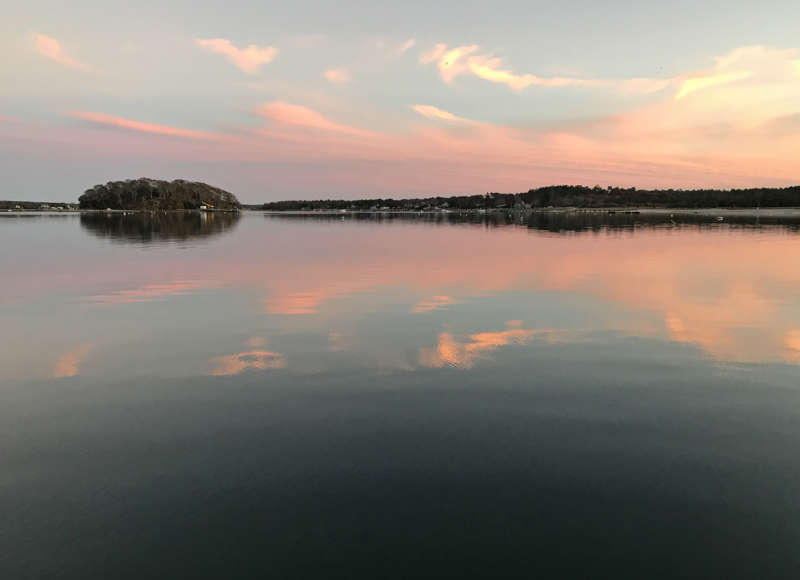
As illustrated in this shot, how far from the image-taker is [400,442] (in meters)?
9.20

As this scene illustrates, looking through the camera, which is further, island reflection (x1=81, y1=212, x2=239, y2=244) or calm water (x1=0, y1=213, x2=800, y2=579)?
island reflection (x1=81, y1=212, x2=239, y2=244)

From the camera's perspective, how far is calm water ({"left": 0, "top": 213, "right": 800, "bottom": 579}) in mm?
6418

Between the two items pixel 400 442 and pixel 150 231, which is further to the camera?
pixel 150 231

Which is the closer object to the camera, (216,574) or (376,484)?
(216,574)

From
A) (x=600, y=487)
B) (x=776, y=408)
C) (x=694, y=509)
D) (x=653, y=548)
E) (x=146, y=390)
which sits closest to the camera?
(x=653, y=548)

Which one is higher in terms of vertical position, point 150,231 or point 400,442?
point 150,231

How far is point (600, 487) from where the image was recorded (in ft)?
25.3

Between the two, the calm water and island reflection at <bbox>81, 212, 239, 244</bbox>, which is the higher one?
island reflection at <bbox>81, 212, 239, 244</bbox>

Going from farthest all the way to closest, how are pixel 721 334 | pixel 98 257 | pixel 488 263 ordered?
pixel 98 257 → pixel 488 263 → pixel 721 334

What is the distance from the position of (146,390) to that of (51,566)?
6.29 meters

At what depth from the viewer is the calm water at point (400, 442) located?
21.1 feet

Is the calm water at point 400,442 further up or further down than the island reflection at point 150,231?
further down

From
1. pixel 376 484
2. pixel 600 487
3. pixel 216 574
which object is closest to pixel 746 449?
pixel 600 487

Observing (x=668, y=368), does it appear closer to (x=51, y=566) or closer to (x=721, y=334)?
(x=721, y=334)
